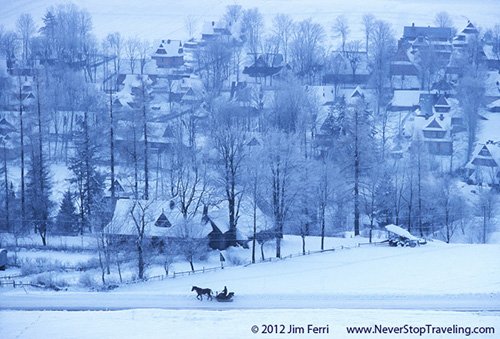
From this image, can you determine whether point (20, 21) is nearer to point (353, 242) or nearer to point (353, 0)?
point (353, 0)

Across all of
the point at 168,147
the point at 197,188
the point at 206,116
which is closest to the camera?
the point at 197,188

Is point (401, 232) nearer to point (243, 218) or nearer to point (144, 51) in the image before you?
point (243, 218)

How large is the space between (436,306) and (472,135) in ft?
51.3

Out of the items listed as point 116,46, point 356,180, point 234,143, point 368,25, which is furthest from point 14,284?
point 368,25

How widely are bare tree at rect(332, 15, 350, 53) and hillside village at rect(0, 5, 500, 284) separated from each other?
106 millimetres

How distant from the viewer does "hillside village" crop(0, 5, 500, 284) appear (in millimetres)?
14898

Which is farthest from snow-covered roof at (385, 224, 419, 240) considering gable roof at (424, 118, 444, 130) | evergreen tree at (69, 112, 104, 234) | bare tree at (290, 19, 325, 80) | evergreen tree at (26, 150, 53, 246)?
bare tree at (290, 19, 325, 80)

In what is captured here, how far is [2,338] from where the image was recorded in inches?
303

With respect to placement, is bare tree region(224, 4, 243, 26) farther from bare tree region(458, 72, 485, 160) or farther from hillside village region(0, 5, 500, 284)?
bare tree region(458, 72, 485, 160)

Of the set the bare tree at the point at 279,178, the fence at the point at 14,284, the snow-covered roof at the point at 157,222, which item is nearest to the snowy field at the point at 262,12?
the snow-covered roof at the point at 157,222

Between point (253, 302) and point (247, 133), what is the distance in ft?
40.4

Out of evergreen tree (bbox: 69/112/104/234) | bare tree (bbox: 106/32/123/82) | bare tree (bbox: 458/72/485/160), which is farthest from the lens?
bare tree (bbox: 106/32/123/82)

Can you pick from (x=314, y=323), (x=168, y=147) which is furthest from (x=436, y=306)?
(x=168, y=147)

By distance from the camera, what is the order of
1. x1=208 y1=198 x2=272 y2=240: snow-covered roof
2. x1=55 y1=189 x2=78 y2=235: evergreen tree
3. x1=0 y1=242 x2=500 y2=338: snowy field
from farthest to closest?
x1=55 y1=189 x2=78 y2=235: evergreen tree
x1=208 y1=198 x2=272 y2=240: snow-covered roof
x1=0 y1=242 x2=500 y2=338: snowy field
